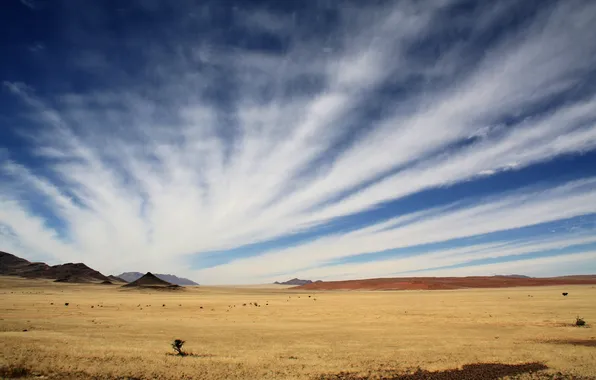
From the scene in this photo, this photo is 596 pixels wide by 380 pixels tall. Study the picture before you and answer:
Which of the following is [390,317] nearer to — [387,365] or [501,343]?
[501,343]

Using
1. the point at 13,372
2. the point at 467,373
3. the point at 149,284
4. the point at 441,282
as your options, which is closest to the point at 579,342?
the point at 467,373

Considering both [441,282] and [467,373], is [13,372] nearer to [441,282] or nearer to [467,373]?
[467,373]

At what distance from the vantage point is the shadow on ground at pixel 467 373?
11281 millimetres

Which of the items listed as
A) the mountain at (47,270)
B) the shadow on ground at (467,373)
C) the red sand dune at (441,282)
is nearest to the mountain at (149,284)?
the red sand dune at (441,282)

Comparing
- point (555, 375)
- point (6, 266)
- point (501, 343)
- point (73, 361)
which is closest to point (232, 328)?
point (73, 361)

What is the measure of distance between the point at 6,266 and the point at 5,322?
198499 mm

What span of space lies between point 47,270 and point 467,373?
18751cm

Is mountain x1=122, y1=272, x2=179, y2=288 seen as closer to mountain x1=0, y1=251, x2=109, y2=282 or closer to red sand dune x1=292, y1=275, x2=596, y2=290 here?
red sand dune x1=292, y1=275, x2=596, y2=290

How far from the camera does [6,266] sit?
17150 centimetres

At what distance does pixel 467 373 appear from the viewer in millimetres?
11758

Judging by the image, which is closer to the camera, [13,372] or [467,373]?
[13,372]

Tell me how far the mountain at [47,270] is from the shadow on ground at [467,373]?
158959mm

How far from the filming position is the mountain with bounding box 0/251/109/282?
148375 millimetres

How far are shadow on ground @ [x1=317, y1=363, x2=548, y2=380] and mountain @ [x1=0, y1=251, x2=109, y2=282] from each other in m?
159
